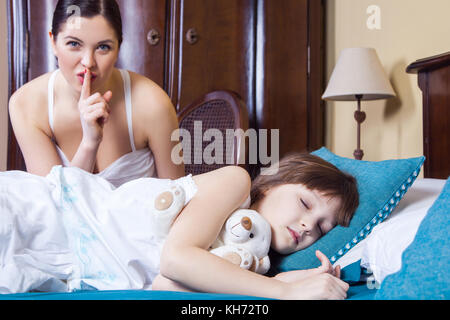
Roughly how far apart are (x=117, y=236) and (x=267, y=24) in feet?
6.05

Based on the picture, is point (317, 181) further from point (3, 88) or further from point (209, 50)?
point (3, 88)

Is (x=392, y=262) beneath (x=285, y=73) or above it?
beneath

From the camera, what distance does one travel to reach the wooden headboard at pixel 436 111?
153cm

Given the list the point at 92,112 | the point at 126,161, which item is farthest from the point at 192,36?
the point at 92,112

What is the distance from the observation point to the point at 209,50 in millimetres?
2566

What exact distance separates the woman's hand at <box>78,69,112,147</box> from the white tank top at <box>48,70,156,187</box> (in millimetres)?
155

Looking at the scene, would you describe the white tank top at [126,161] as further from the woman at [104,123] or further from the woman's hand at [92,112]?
the woman's hand at [92,112]

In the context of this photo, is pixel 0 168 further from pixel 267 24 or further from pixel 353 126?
pixel 353 126

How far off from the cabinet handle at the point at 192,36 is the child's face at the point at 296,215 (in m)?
1.67

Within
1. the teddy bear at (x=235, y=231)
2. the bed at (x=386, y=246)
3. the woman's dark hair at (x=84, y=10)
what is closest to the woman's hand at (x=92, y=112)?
the woman's dark hair at (x=84, y=10)

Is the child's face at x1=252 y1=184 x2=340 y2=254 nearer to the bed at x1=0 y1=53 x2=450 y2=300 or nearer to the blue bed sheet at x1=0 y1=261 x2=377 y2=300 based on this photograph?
the bed at x1=0 y1=53 x2=450 y2=300

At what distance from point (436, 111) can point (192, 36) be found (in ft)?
4.53

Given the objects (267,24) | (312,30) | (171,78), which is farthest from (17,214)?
(312,30)

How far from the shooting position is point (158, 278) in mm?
879
